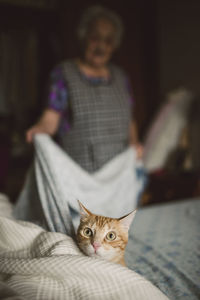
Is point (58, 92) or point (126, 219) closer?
point (126, 219)

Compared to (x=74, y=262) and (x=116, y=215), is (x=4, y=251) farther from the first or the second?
(x=116, y=215)

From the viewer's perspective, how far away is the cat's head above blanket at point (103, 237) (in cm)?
77

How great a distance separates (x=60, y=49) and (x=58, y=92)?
4.93 feet

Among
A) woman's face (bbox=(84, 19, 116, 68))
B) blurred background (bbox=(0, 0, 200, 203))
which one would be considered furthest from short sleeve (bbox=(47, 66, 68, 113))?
blurred background (bbox=(0, 0, 200, 203))

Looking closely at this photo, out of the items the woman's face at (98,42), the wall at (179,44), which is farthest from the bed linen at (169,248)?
the wall at (179,44)

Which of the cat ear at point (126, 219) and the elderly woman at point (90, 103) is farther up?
the elderly woman at point (90, 103)

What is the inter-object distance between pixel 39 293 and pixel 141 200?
1.33 metres

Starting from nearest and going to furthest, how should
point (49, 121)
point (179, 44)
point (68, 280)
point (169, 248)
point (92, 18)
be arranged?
point (68, 280) < point (169, 248) < point (49, 121) < point (92, 18) < point (179, 44)

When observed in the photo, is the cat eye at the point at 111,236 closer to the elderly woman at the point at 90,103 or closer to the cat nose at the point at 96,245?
the cat nose at the point at 96,245

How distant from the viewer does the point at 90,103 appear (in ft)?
Result: 5.02

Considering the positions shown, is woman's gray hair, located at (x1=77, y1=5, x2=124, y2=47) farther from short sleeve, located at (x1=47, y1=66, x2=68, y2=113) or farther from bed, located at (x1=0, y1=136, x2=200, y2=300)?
bed, located at (x1=0, y1=136, x2=200, y2=300)

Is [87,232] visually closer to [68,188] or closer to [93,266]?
[93,266]

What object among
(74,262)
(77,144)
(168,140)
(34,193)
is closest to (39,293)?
(74,262)

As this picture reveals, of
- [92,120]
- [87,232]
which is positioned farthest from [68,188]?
[92,120]
